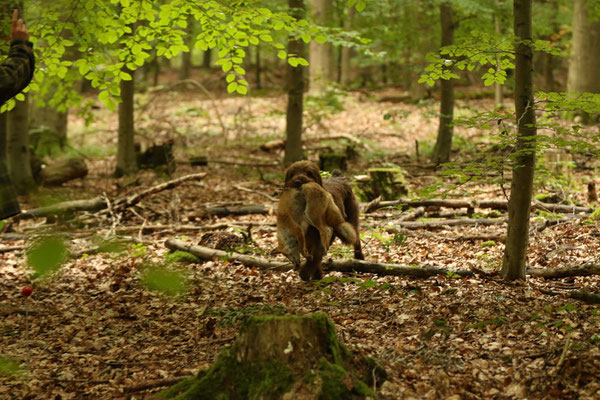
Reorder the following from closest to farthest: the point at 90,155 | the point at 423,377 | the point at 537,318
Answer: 1. the point at 423,377
2. the point at 537,318
3. the point at 90,155

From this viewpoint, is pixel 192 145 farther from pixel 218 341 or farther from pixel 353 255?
pixel 218 341

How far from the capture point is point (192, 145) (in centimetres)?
1895

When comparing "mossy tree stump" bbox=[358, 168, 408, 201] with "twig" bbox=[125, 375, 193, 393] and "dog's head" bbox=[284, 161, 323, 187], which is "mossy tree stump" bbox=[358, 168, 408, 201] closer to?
"dog's head" bbox=[284, 161, 323, 187]

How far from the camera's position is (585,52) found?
18125 mm

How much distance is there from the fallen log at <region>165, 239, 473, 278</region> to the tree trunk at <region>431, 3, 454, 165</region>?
7621 millimetres

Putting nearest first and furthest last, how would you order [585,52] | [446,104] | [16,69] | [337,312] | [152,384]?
[152,384] → [16,69] → [337,312] → [446,104] → [585,52]

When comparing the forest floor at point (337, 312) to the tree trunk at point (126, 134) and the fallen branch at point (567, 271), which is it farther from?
the tree trunk at point (126, 134)

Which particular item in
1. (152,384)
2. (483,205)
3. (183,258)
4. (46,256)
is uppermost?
(46,256)

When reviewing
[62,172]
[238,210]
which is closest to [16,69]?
[238,210]

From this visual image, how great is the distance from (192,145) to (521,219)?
1464 cm

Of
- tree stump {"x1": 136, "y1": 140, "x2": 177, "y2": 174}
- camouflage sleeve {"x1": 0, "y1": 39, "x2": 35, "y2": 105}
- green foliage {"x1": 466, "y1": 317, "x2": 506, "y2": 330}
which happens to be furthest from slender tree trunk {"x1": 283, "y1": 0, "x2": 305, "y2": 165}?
green foliage {"x1": 466, "y1": 317, "x2": 506, "y2": 330}

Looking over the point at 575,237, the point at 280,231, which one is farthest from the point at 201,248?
the point at 575,237

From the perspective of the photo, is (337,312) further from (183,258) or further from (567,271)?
(183,258)

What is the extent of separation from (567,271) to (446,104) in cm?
891
